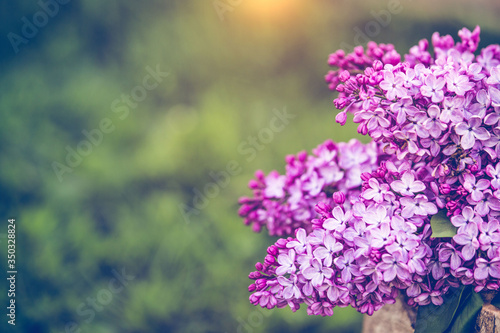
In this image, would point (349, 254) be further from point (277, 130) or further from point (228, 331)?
point (277, 130)

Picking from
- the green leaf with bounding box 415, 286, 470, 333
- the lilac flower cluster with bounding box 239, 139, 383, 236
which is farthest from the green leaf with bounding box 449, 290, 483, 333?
the lilac flower cluster with bounding box 239, 139, 383, 236

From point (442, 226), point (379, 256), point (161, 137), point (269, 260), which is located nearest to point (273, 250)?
point (269, 260)

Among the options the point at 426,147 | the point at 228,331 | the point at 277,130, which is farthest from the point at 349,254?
the point at 277,130

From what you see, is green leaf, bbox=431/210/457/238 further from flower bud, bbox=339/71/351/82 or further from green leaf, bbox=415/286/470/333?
flower bud, bbox=339/71/351/82

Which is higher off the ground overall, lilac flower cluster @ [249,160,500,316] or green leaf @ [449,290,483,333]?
lilac flower cluster @ [249,160,500,316]

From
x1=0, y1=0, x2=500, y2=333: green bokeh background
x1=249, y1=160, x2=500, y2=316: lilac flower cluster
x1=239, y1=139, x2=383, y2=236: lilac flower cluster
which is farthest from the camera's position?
x1=0, y1=0, x2=500, y2=333: green bokeh background

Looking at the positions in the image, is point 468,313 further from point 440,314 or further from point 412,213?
point 412,213
